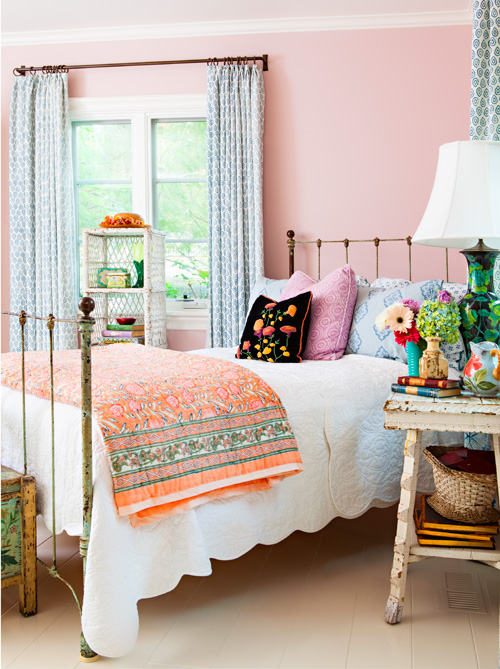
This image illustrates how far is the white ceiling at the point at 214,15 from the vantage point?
3.90 metres

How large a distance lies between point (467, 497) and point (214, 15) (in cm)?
329

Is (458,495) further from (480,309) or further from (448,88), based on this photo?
(448,88)

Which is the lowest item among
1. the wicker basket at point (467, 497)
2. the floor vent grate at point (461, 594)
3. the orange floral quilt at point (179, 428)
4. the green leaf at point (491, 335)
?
the floor vent grate at point (461, 594)

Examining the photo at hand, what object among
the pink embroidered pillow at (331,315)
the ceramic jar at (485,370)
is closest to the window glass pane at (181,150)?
the pink embroidered pillow at (331,315)

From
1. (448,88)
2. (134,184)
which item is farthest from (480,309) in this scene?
(134,184)

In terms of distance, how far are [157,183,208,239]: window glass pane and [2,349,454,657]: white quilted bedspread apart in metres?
1.99

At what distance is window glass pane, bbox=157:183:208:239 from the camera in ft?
14.8

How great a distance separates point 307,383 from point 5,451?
1.05m

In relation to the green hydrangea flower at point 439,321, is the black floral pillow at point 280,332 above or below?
below

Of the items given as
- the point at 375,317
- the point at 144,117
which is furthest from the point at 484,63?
the point at 144,117

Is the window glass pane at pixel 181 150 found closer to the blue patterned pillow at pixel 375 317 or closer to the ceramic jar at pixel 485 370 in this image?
the blue patterned pillow at pixel 375 317

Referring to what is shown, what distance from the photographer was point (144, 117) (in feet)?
14.4

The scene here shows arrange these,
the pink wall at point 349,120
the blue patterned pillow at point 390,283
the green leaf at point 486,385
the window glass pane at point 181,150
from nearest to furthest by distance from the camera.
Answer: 1. the green leaf at point 486,385
2. the blue patterned pillow at point 390,283
3. the pink wall at point 349,120
4. the window glass pane at point 181,150

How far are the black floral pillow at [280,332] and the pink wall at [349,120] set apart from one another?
138cm
